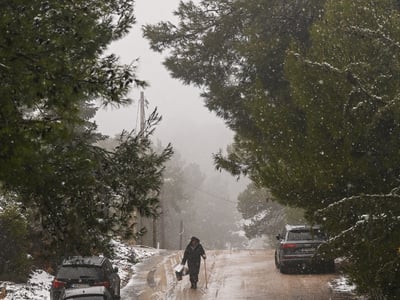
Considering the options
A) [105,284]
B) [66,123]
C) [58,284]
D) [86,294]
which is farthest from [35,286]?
[66,123]

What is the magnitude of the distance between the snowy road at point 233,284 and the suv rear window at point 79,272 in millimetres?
2580

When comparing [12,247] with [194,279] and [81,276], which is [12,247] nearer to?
[81,276]

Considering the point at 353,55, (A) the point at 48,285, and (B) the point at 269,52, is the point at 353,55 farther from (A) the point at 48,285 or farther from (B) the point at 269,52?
(A) the point at 48,285

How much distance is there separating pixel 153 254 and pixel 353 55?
21246 millimetres

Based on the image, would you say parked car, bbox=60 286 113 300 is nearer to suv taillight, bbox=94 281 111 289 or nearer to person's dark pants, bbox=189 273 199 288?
Answer: suv taillight, bbox=94 281 111 289

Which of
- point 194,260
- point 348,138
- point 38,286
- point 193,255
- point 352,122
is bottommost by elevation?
point 38,286

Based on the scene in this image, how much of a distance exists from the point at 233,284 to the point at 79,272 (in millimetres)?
5496

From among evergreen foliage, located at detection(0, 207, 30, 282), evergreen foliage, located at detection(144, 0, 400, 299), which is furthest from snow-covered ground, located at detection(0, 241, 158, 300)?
Answer: evergreen foliage, located at detection(144, 0, 400, 299)

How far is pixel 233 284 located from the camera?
60.1 feet

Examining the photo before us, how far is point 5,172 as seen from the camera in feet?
23.4

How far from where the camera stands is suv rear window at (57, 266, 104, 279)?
14.8 meters

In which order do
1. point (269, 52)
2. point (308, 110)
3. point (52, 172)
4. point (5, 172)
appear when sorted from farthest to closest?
point (269, 52)
point (308, 110)
point (52, 172)
point (5, 172)

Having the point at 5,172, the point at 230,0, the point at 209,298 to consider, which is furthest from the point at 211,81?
the point at 5,172

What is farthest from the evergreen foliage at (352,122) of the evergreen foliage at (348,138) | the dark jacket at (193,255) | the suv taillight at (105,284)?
the dark jacket at (193,255)
